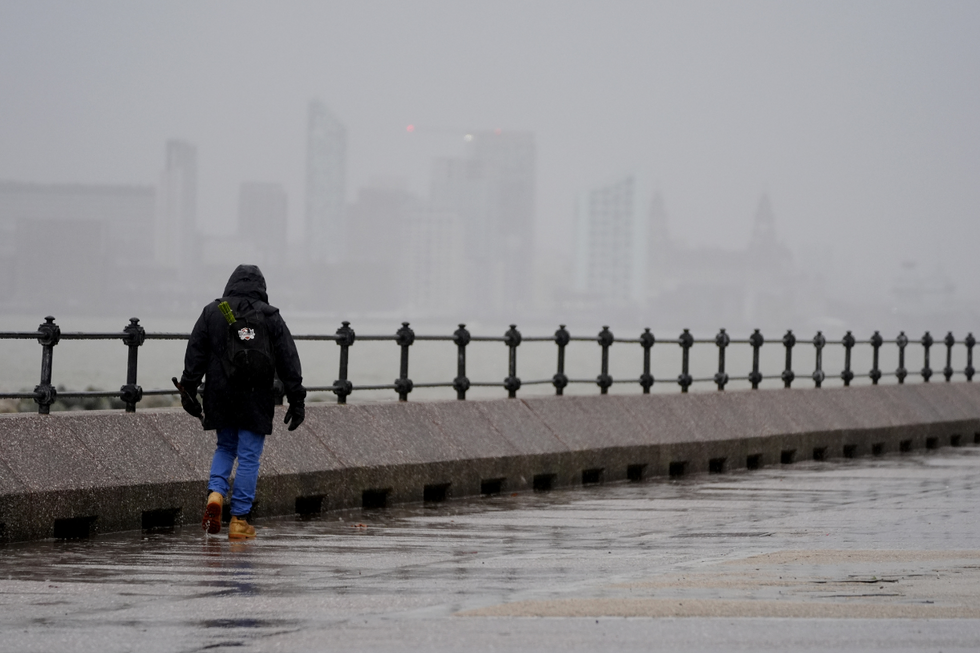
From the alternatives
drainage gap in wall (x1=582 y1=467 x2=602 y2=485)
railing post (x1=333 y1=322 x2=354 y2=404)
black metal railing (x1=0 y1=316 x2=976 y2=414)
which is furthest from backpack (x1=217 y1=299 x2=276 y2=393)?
drainage gap in wall (x1=582 y1=467 x2=602 y2=485)

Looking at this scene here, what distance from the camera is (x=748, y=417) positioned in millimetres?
19844

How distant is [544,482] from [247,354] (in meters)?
5.63

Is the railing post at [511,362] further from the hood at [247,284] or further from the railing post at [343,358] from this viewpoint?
the hood at [247,284]

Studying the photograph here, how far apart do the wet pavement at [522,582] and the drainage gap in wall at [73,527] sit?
10.8 inches

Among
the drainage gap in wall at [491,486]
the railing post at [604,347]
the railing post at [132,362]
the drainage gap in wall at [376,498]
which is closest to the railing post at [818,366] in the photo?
the railing post at [604,347]

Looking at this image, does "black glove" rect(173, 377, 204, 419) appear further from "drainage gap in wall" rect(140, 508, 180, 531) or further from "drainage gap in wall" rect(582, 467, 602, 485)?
"drainage gap in wall" rect(582, 467, 602, 485)

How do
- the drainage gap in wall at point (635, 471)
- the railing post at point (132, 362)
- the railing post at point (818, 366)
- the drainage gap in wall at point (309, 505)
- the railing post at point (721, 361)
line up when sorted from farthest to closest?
1. the railing post at point (818, 366)
2. the railing post at point (721, 361)
3. the drainage gap in wall at point (635, 471)
4. the drainage gap in wall at point (309, 505)
5. the railing post at point (132, 362)

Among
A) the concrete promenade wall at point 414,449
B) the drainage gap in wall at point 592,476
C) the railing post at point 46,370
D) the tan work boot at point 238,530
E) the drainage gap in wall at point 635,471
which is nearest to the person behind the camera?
the tan work boot at point 238,530

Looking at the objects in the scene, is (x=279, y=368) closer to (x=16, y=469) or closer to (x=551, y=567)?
(x=16, y=469)

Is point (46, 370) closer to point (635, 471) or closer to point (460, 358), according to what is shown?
point (460, 358)

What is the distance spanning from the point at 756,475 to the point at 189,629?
38.6 ft

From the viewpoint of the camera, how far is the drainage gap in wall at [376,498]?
540 inches

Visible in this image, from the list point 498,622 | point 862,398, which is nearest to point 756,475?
point 862,398

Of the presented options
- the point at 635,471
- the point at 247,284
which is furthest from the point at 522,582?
the point at 635,471
